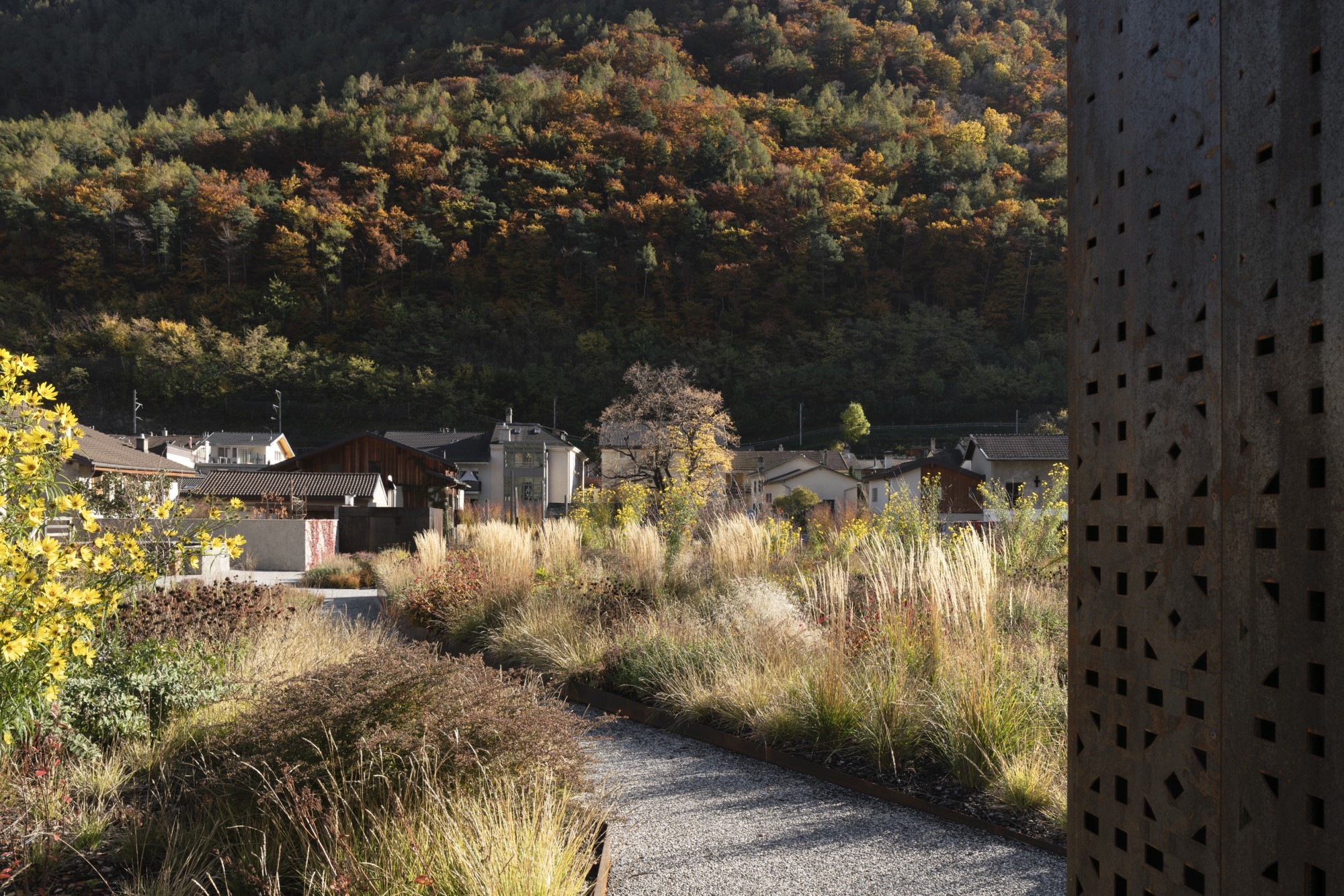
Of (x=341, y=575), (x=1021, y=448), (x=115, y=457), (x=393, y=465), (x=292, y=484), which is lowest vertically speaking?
(x=341, y=575)

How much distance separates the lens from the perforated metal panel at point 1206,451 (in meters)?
0.65

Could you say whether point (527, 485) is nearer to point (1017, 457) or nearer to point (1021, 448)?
point (1017, 457)

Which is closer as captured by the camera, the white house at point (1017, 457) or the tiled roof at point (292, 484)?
the tiled roof at point (292, 484)

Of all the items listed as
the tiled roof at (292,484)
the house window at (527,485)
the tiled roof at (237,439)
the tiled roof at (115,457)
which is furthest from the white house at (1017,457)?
the tiled roof at (237,439)

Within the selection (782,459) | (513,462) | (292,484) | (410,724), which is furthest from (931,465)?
(410,724)

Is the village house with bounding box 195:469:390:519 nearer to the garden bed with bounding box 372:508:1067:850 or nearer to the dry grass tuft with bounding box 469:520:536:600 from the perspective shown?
the dry grass tuft with bounding box 469:520:536:600

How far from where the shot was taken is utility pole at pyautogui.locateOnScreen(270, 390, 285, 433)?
55709mm

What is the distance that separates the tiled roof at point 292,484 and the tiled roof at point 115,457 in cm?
131

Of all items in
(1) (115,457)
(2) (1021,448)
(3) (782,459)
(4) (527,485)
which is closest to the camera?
(1) (115,457)

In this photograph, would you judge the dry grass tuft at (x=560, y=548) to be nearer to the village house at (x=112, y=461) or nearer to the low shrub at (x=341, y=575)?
the low shrub at (x=341, y=575)

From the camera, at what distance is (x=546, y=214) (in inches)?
3189

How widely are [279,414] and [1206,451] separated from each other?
61.8 metres

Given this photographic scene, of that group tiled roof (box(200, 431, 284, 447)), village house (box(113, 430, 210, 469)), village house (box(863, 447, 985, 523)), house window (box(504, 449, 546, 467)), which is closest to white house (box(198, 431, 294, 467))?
tiled roof (box(200, 431, 284, 447))

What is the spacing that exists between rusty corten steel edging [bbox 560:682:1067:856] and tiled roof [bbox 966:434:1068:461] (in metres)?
30.4
